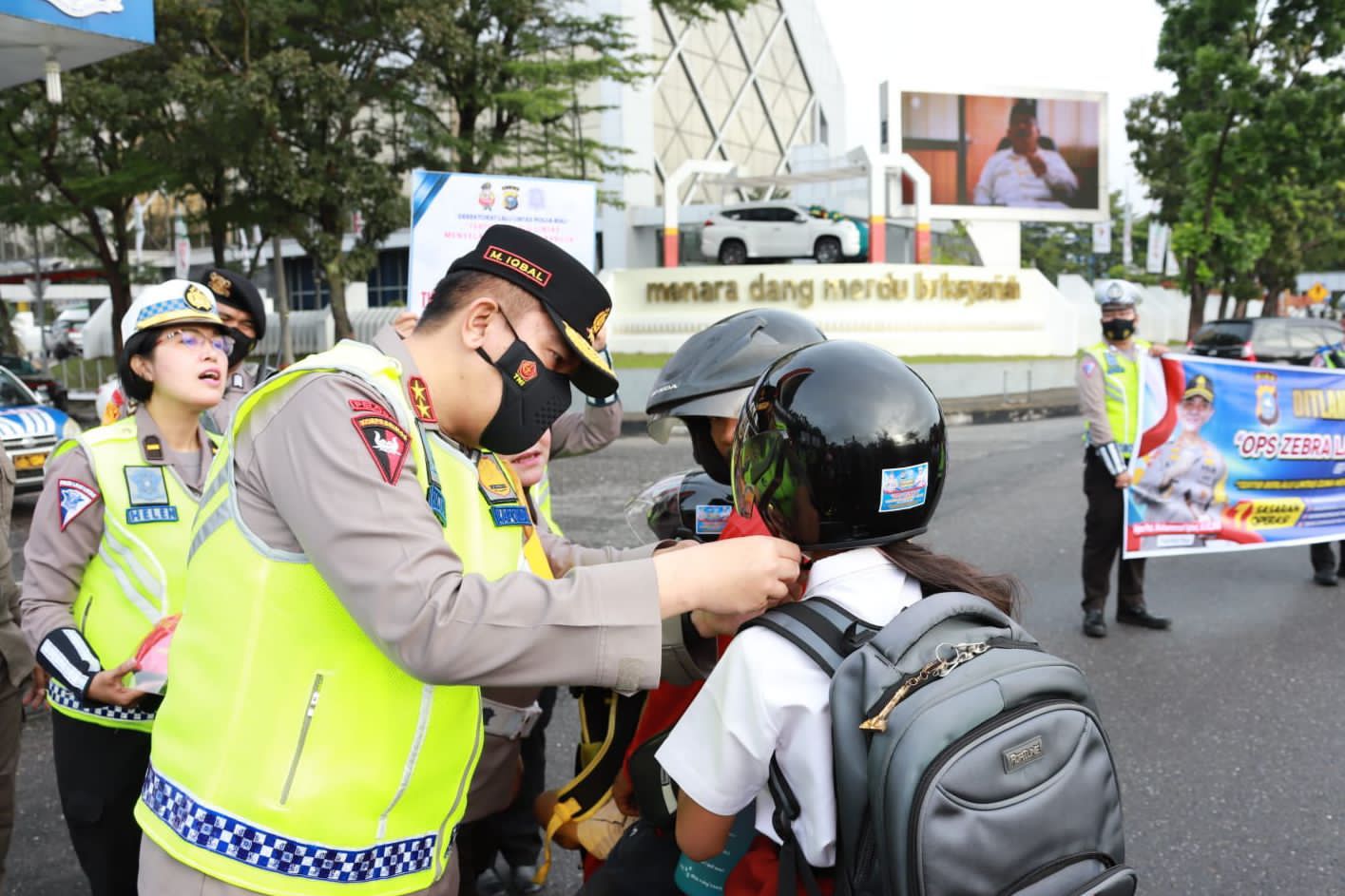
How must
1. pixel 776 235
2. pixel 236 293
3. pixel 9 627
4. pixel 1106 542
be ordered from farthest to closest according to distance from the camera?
pixel 776 235 < pixel 1106 542 < pixel 236 293 < pixel 9 627

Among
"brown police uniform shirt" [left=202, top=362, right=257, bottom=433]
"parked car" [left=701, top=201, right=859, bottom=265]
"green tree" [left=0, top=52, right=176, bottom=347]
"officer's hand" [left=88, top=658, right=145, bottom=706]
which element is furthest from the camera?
"parked car" [left=701, top=201, right=859, bottom=265]

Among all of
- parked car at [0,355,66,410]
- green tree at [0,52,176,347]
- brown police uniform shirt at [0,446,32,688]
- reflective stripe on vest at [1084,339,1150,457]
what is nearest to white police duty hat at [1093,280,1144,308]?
reflective stripe on vest at [1084,339,1150,457]

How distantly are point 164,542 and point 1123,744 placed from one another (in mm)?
3859

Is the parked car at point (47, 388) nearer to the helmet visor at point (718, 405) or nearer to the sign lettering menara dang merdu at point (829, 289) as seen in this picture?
the sign lettering menara dang merdu at point (829, 289)

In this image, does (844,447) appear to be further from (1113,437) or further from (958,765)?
(1113,437)

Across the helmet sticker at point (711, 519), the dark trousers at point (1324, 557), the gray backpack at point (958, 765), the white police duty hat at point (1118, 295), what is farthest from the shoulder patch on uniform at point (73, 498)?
the dark trousers at point (1324, 557)

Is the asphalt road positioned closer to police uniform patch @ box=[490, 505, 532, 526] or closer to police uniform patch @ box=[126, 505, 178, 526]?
police uniform patch @ box=[126, 505, 178, 526]

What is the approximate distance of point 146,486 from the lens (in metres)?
2.63

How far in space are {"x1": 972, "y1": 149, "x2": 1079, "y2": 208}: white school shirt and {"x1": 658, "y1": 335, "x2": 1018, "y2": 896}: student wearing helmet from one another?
3381 centimetres

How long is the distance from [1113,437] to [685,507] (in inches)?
184

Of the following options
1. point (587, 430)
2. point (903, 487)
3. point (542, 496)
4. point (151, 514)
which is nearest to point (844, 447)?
point (903, 487)

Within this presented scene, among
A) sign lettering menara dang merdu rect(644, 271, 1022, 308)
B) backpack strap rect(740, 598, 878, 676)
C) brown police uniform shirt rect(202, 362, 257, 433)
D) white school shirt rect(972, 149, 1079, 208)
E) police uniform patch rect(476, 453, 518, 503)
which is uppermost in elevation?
white school shirt rect(972, 149, 1079, 208)

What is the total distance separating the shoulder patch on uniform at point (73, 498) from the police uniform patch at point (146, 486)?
78 mm

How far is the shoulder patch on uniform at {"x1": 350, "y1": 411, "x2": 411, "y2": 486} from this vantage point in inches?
54.9
